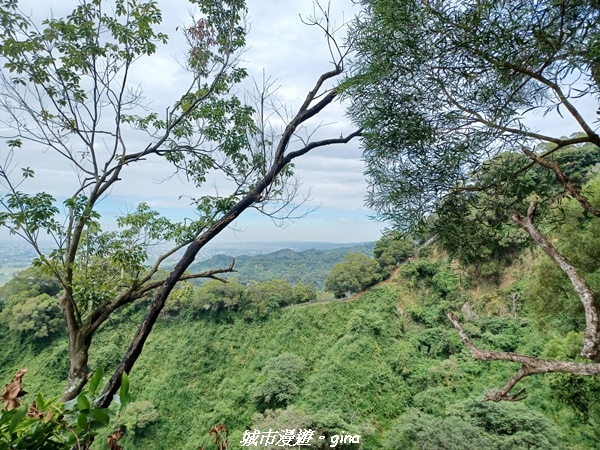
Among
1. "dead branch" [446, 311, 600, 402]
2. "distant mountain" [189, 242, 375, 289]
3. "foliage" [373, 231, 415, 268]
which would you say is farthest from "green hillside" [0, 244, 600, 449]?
"distant mountain" [189, 242, 375, 289]

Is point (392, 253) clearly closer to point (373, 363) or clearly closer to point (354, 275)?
point (354, 275)

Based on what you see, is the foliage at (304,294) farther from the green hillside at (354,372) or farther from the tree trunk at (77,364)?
the tree trunk at (77,364)

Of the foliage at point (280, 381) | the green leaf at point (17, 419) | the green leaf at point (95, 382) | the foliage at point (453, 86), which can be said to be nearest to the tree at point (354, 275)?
the foliage at point (280, 381)

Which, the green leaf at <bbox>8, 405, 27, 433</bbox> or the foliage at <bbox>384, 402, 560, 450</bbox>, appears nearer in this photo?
the green leaf at <bbox>8, 405, 27, 433</bbox>

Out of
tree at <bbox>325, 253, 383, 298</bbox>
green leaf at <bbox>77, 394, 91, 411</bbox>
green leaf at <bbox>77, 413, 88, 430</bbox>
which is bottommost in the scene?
tree at <bbox>325, 253, 383, 298</bbox>

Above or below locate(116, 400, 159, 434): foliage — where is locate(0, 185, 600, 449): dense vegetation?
above

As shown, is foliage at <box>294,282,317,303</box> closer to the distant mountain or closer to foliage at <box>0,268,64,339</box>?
the distant mountain

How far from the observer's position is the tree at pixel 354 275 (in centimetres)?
1398

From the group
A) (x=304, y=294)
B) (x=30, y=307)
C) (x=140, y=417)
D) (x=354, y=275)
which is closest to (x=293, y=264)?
(x=304, y=294)

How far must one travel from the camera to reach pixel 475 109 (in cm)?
155

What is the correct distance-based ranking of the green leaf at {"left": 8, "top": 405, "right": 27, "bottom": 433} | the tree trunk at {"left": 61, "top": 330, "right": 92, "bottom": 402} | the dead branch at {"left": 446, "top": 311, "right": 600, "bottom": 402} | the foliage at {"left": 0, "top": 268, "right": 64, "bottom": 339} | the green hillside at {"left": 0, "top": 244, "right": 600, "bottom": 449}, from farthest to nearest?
the foliage at {"left": 0, "top": 268, "right": 64, "bottom": 339} < the green hillside at {"left": 0, "top": 244, "right": 600, "bottom": 449} < the tree trunk at {"left": 61, "top": 330, "right": 92, "bottom": 402} < the dead branch at {"left": 446, "top": 311, "right": 600, "bottom": 402} < the green leaf at {"left": 8, "top": 405, "right": 27, "bottom": 433}

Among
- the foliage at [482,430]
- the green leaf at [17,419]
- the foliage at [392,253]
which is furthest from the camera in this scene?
the foliage at [392,253]

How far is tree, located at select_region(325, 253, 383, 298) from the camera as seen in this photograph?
14.0 metres

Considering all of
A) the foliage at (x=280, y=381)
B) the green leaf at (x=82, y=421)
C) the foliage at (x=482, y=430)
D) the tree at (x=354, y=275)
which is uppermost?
the green leaf at (x=82, y=421)
